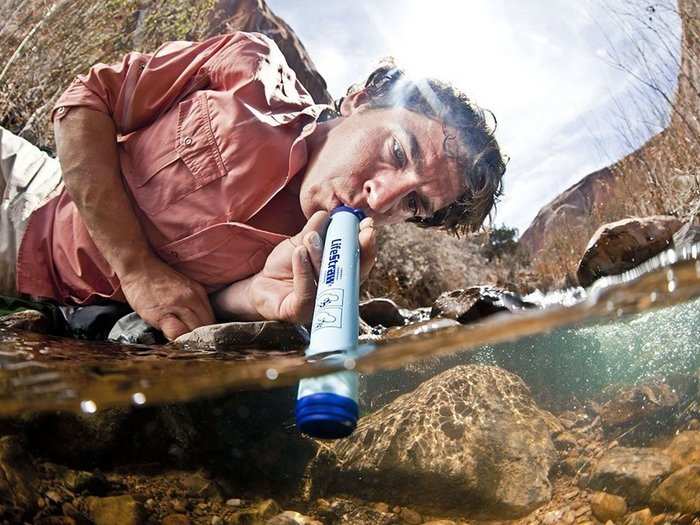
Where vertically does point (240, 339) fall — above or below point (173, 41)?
below

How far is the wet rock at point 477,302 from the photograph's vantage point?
0.62m

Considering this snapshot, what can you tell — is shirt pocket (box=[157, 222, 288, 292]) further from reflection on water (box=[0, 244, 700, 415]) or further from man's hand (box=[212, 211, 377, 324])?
reflection on water (box=[0, 244, 700, 415])

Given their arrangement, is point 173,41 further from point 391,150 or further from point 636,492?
point 636,492

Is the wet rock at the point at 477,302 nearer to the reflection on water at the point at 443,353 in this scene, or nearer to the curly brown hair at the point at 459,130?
the curly brown hair at the point at 459,130

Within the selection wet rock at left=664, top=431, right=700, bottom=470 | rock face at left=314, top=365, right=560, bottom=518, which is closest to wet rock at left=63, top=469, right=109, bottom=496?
rock face at left=314, top=365, right=560, bottom=518

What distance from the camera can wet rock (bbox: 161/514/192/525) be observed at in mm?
344

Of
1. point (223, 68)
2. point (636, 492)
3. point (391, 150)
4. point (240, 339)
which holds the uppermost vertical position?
point (223, 68)

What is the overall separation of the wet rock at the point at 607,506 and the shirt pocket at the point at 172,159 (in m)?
0.41

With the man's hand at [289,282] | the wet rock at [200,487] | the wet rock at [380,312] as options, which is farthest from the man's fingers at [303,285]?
the wet rock at [200,487]

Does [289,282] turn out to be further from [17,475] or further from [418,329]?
[17,475]

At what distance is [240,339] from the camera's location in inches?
20.7

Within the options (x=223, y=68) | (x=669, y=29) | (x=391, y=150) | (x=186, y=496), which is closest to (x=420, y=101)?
(x=391, y=150)

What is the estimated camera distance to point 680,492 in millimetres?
405

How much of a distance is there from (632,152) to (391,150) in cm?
28
